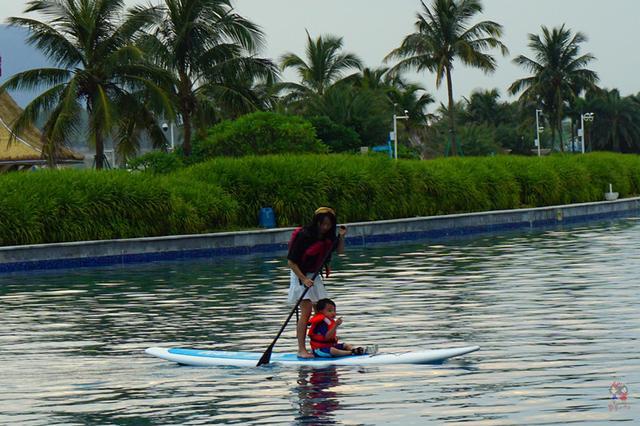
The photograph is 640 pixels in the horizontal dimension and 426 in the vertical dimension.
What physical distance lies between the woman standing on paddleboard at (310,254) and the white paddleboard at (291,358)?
9.4 inches

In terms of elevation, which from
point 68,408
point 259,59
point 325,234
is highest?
point 259,59

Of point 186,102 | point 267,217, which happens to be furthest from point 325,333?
point 186,102

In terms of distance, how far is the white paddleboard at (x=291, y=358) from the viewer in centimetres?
1341

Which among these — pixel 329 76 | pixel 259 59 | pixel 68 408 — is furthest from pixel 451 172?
pixel 329 76

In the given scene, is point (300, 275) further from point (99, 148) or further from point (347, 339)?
point (99, 148)

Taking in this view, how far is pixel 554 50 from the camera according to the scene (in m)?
108

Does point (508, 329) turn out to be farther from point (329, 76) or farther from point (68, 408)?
point (329, 76)

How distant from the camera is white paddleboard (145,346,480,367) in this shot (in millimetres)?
13414

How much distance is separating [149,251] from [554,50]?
7995 cm

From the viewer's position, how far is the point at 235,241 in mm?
33250

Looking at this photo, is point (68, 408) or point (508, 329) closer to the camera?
point (68, 408)

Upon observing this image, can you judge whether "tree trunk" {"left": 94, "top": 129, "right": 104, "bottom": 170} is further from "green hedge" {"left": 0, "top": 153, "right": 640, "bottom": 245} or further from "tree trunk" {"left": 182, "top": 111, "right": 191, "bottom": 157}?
"tree trunk" {"left": 182, "top": 111, "right": 191, "bottom": 157}

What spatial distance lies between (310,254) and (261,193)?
2407 cm
